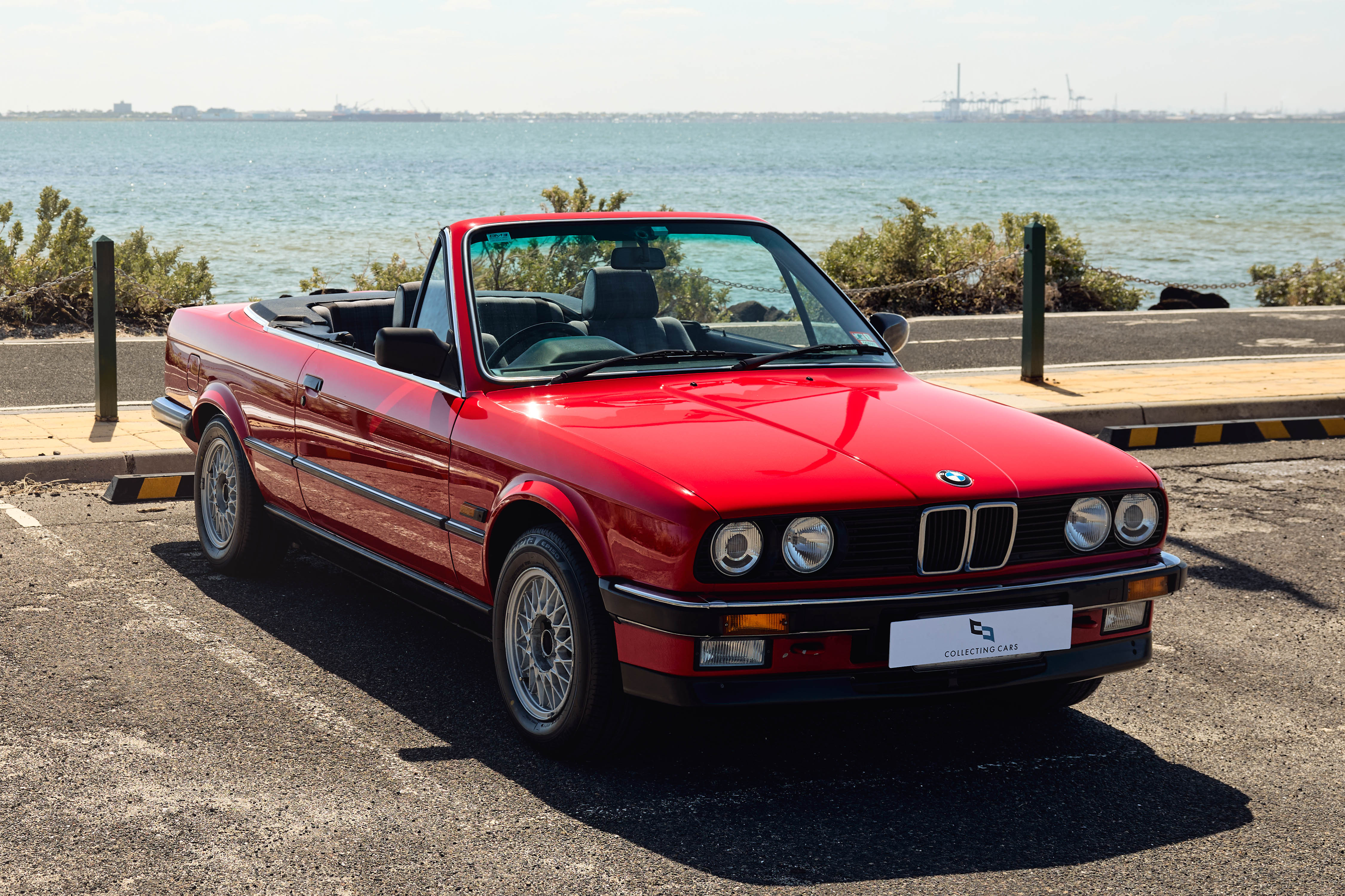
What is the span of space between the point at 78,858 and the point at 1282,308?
17241 mm

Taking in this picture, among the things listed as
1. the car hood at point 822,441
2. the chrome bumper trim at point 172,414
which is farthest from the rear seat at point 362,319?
the car hood at point 822,441

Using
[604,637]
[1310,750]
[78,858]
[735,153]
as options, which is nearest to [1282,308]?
[1310,750]

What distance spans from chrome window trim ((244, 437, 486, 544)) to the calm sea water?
14356mm

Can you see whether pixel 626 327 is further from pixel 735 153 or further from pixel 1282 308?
pixel 735 153

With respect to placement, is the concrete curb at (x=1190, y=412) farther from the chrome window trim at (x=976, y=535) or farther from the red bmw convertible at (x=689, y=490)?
the chrome window trim at (x=976, y=535)

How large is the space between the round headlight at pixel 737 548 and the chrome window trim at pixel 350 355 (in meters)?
1.39

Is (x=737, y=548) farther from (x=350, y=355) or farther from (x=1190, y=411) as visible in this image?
(x=1190, y=411)

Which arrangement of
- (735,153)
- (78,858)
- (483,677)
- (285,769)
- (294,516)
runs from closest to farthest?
(78,858), (285,769), (483,677), (294,516), (735,153)

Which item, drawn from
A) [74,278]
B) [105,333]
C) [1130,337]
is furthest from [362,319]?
[74,278]

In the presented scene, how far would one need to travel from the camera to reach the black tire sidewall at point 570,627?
409 cm

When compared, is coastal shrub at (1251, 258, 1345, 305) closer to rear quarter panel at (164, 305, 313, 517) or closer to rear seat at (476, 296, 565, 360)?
rear quarter panel at (164, 305, 313, 517)

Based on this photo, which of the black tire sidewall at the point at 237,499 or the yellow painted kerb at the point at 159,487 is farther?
the yellow painted kerb at the point at 159,487

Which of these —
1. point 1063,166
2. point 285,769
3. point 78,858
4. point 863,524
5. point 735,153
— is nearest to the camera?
point 78,858

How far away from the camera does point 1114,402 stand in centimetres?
1041
